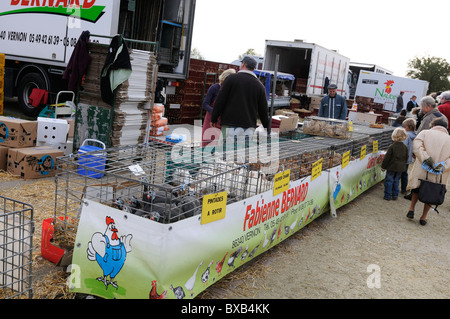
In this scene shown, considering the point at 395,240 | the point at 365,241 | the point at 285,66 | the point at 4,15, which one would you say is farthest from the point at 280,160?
the point at 285,66

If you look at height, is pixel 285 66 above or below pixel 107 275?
above

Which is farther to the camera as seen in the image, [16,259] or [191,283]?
[16,259]

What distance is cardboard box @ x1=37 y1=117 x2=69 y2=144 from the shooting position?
7035mm

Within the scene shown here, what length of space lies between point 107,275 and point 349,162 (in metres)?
4.44

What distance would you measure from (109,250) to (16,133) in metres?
4.35

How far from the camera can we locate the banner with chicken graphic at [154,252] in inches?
108

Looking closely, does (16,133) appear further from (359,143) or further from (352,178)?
(359,143)

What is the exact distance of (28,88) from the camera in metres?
10.9

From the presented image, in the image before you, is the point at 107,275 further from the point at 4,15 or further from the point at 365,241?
the point at 4,15

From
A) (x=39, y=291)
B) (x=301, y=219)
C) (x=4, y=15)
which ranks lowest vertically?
(x=39, y=291)

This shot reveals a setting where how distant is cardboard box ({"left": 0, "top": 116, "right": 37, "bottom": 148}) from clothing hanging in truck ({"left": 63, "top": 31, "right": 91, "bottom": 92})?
38.7 inches

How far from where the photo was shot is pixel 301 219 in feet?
16.5

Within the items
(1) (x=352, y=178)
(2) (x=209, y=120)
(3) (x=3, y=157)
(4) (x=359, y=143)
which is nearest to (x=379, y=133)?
(4) (x=359, y=143)

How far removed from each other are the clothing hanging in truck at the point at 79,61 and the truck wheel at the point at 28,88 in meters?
3.72
